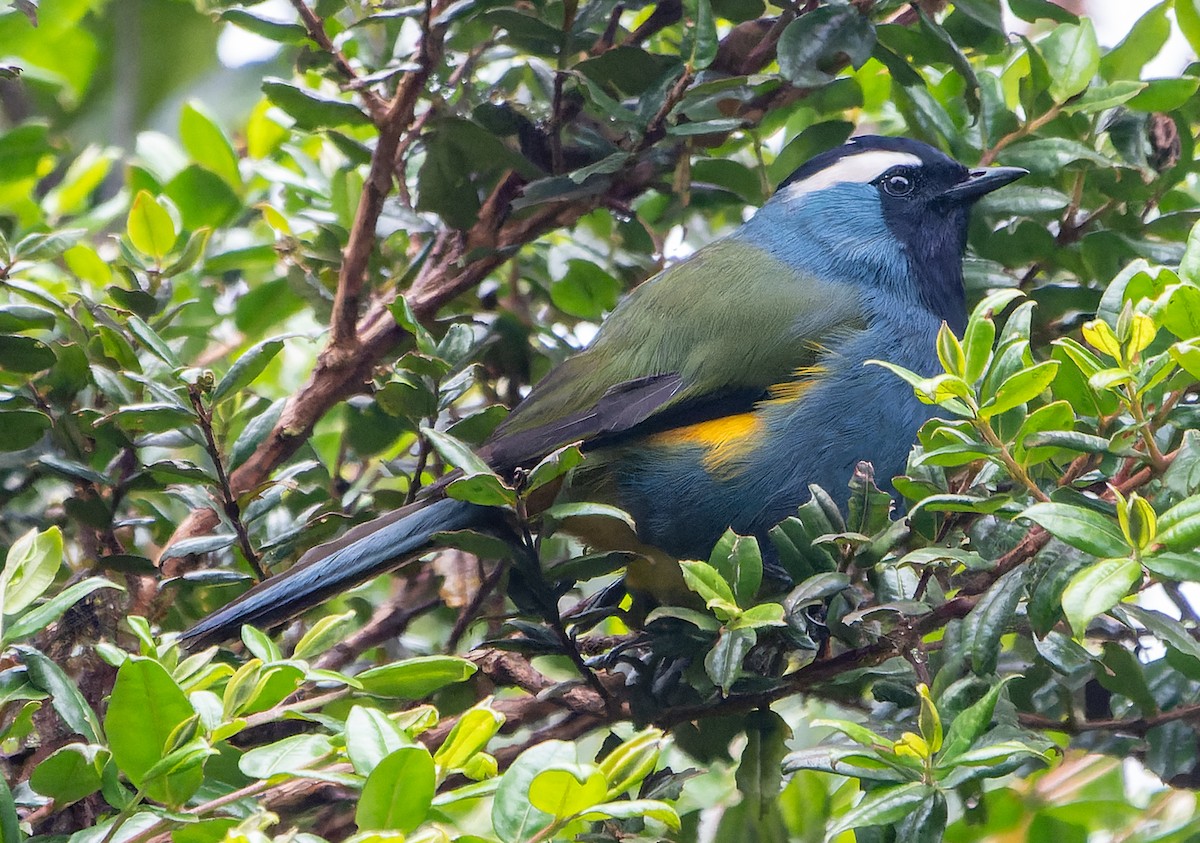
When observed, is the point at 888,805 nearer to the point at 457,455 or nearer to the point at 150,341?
the point at 457,455

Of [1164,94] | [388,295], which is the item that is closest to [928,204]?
[1164,94]

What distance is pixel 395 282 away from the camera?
2.78 metres

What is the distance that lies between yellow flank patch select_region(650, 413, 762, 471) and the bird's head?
56 cm

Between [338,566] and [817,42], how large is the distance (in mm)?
1306

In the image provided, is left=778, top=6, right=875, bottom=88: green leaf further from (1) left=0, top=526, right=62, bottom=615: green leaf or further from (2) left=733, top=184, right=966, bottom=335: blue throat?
(1) left=0, top=526, right=62, bottom=615: green leaf

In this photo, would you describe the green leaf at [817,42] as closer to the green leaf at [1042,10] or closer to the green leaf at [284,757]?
the green leaf at [1042,10]

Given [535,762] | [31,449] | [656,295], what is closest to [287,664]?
[535,762]

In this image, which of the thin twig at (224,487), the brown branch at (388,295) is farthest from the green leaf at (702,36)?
the thin twig at (224,487)

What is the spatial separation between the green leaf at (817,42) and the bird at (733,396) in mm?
583

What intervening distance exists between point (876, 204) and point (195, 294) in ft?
A: 5.63

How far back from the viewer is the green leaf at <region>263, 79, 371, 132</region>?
2.50 metres

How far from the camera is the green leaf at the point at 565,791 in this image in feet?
4.05

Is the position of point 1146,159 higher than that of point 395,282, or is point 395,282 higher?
point 395,282

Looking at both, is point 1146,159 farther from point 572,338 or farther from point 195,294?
point 195,294
